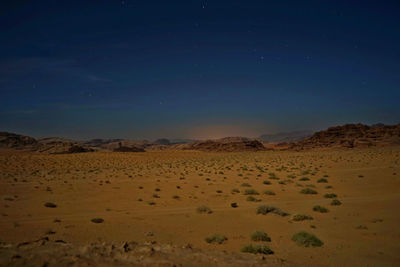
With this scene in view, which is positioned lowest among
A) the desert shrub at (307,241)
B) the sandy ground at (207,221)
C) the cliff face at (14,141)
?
the sandy ground at (207,221)

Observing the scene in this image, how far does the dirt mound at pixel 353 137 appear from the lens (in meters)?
77.8

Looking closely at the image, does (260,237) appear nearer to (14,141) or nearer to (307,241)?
(307,241)

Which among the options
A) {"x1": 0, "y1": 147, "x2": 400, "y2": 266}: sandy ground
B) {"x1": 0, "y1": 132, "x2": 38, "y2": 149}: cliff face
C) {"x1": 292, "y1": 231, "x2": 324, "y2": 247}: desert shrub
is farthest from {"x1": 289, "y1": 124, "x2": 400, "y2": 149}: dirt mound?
{"x1": 0, "y1": 132, "x2": 38, "y2": 149}: cliff face

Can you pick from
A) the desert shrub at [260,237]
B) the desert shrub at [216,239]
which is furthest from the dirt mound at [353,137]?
the desert shrub at [216,239]

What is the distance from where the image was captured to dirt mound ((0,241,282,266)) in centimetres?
564

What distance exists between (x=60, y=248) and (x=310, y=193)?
48.5 ft

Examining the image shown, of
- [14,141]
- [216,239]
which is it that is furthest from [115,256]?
[14,141]

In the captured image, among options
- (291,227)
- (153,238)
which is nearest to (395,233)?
(291,227)

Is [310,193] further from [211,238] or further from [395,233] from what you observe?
[211,238]

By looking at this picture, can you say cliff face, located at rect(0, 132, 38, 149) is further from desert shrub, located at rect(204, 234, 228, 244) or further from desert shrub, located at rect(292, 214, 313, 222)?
desert shrub, located at rect(292, 214, 313, 222)

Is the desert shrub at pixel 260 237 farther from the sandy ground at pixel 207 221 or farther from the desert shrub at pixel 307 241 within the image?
the desert shrub at pixel 307 241

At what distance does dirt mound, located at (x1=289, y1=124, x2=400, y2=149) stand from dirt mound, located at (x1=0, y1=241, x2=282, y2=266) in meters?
82.4

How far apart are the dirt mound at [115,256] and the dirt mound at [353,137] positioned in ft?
270

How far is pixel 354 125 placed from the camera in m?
102
